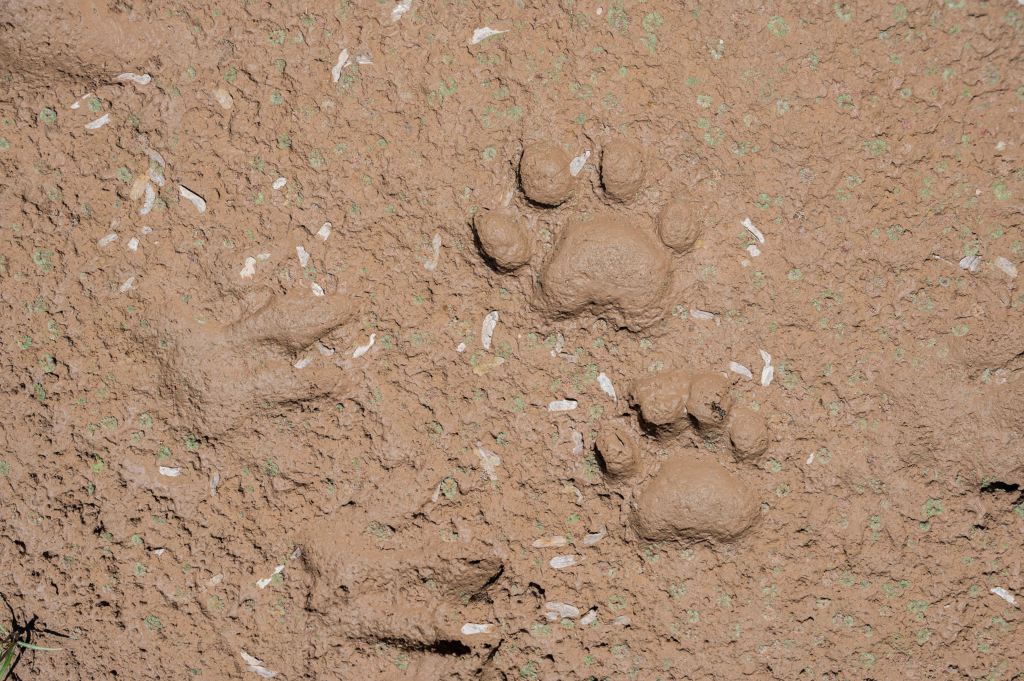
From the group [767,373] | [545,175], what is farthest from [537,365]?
[767,373]

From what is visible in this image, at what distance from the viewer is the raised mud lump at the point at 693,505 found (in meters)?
1.74

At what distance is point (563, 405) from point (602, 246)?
0.46 meters

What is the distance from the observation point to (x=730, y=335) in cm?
179

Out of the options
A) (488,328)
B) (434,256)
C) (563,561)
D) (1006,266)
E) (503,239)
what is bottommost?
(563,561)

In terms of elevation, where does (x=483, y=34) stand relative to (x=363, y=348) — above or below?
above

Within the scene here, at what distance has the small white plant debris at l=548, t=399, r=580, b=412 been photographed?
178cm

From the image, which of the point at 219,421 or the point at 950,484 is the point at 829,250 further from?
the point at 219,421

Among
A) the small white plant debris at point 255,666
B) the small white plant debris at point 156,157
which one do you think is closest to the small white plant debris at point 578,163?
the small white plant debris at point 156,157

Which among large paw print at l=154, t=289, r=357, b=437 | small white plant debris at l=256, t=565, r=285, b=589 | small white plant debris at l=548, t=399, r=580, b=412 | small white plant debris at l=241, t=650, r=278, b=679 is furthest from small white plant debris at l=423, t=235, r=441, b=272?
small white plant debris at l=241, t=650, r=278, b=679

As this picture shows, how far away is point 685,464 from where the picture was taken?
1773 mm

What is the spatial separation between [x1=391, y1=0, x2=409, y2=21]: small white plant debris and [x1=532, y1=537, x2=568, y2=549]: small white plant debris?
1.56m

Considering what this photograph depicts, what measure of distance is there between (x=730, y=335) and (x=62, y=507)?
1.97 m

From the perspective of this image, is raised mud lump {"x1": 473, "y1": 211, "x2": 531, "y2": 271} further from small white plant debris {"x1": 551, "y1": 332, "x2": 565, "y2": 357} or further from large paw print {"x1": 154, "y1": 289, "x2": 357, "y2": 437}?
large paw print {"x1": 154, "y1": 289, "x2": 357, "y2": 437}

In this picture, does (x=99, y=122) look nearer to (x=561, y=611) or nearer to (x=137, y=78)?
(x=137, y=78)
